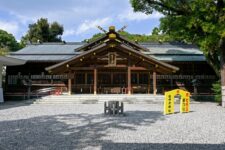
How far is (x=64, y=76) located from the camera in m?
24.2

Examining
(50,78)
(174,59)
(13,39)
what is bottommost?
(50,78)

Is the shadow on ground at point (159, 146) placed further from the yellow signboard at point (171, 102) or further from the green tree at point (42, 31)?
the green tree at point (42, 31)

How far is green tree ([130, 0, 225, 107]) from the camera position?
1495 centimetres

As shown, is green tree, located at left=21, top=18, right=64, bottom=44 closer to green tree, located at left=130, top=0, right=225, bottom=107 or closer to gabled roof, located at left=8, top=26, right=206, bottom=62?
gabled roof, located at left=8, top=26, right=206, bottom=62

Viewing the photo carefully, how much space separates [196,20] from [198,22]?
177 mm

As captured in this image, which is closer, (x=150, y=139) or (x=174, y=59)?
(x=150, y=139)

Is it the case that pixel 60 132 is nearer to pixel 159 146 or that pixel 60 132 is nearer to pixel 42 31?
pixel 159 146

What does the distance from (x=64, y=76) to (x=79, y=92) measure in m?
2.05

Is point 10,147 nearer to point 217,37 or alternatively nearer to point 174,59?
point 217,37

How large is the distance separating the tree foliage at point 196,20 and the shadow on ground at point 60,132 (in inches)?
282

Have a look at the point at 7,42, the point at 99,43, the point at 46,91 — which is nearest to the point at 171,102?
the point at 46,91

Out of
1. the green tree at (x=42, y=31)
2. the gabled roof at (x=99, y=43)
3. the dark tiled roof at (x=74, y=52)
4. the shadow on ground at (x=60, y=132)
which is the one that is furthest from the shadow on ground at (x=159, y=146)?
the green tree at (x=42, y=31)

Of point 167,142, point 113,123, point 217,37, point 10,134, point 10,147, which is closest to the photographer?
point 10,147

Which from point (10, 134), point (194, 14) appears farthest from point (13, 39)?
point (10, 134)
